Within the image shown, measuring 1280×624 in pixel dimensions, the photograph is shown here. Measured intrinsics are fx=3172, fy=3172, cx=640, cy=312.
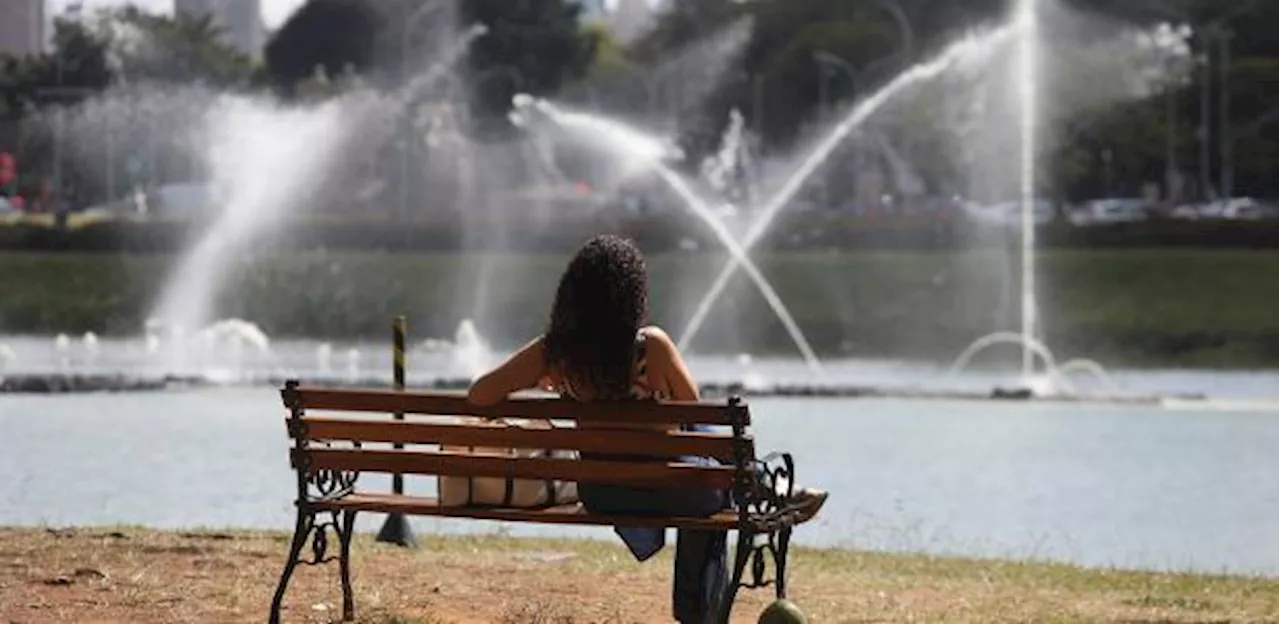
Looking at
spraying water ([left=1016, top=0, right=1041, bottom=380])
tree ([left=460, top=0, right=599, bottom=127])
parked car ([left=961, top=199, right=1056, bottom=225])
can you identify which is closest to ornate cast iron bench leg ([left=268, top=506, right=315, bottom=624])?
spraying water ([left=1016, top=0, right=1041, bottom=380])

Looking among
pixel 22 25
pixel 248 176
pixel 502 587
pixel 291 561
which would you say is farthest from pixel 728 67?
pixel 291 561

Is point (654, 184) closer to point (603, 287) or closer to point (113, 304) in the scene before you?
point (113, 304)

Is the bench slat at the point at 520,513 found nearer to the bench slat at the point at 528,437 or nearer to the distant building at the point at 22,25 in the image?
the bench slat at the point at 528,437

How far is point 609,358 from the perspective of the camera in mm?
12094

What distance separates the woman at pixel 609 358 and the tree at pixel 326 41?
11630cm

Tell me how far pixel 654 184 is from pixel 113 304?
4307cm

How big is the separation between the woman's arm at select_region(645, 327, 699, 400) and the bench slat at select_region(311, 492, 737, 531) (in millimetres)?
483

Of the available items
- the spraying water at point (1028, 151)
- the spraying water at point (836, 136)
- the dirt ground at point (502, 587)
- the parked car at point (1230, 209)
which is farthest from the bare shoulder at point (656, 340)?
the parked car at point (1230, 209)

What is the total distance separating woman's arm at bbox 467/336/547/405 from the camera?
40.1 ft

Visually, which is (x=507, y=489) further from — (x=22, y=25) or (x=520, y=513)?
(x=22, y=25)

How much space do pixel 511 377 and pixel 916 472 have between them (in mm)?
17298

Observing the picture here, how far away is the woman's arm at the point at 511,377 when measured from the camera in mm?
12219

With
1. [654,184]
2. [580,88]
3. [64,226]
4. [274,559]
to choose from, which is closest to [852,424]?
[274,559]

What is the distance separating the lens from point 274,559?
16.4m
